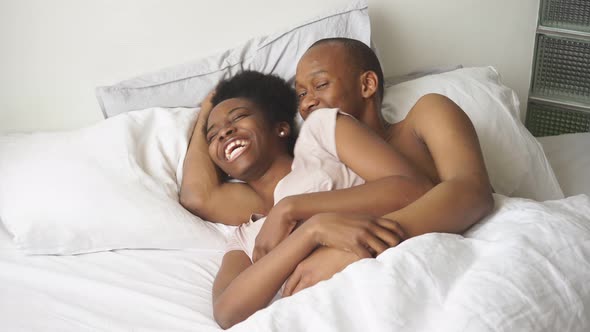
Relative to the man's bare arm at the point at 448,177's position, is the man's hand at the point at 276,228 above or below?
→ below

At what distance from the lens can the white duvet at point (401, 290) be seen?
1201 millimetres

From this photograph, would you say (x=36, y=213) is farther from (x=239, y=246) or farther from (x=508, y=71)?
(x=508, y=71)

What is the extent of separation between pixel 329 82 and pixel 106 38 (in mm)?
678

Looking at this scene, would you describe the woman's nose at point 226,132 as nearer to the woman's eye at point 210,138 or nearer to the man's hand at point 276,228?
the woman's eye at point 210,138

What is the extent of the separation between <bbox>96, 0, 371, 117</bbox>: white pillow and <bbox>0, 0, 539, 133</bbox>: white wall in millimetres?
100

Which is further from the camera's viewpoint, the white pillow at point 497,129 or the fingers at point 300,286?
the white pillow at point 497,129

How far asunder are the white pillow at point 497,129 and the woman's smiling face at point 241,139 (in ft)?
1.19

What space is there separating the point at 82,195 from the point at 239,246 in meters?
0.38

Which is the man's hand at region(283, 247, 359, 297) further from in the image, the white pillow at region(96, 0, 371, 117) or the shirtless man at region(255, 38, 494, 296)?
the white pillow at region(96, 0, 371, 117)

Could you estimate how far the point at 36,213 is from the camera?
5.64 feet

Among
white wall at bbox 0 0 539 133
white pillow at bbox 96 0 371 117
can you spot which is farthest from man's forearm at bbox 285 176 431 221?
white wall at bbox 0 0 539 133

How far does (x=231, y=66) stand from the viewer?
2.05 meters

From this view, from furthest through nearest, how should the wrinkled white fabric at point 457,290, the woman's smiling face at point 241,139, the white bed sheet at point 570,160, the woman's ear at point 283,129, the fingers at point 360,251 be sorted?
the white bed sheet at point 570,160, the woman's ear at point 283,129, the woman's smiling face at point 241,139, the fingers at point 360,251, the wrinkled white fabric at point 457,290

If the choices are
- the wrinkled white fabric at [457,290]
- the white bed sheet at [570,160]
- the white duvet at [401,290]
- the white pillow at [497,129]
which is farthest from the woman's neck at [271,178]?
the white bed sheet at [570,160]
